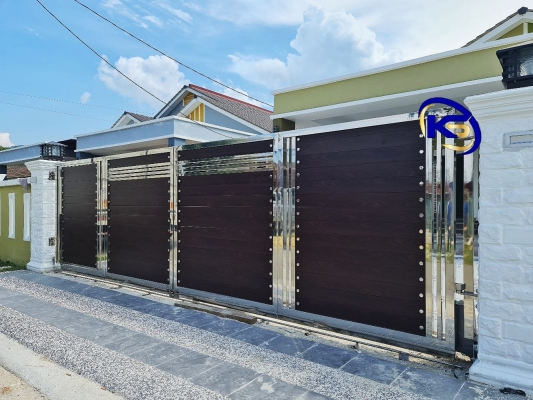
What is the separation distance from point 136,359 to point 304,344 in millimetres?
1759

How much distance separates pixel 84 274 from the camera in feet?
26.8

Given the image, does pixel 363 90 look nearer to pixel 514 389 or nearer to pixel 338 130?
pixel 338 130

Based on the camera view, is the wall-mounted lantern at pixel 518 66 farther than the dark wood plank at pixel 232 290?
No

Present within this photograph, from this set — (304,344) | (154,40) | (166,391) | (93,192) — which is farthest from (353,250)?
A: (154,40)

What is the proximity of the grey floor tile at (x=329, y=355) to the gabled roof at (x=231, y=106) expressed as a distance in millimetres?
15458

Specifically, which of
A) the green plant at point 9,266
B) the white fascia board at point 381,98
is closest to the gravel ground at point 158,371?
the green plant at point 9,266

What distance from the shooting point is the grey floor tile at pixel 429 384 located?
310 centimetres

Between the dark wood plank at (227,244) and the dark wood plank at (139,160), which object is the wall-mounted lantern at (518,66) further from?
the dark wood plank at (139,160)

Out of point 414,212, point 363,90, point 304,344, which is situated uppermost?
point 363,90

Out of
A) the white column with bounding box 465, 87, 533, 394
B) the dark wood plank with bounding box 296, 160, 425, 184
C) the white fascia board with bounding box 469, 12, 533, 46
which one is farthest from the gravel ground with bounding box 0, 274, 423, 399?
the white fascia board with bounding box 469, 12, 533, 46

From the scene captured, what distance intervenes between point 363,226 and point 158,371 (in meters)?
2.59

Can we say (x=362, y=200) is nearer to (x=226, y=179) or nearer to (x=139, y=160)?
(x=226, y=179)

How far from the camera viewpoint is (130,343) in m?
4.31

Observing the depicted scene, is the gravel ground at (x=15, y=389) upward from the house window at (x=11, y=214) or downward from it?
downward
